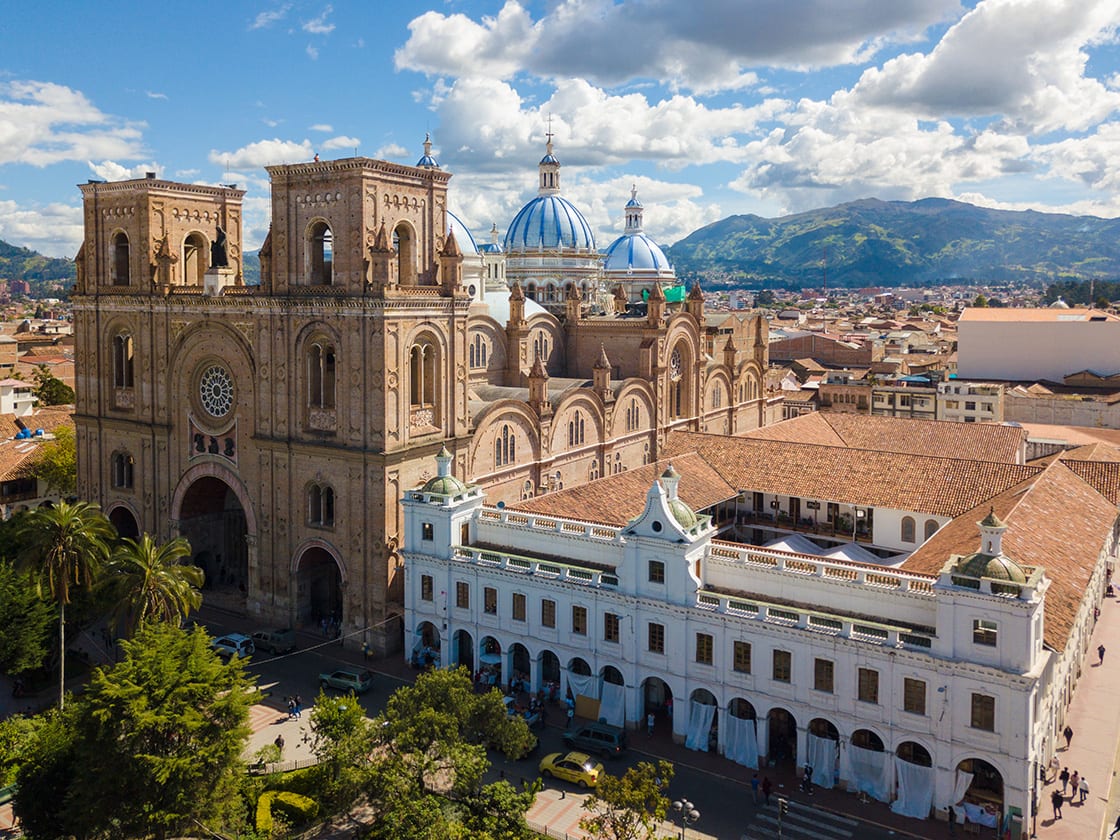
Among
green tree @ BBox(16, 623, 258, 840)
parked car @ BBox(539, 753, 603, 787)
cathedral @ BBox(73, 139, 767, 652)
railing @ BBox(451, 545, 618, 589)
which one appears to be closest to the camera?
green tree @ BBox(16, 623, 258, 840)

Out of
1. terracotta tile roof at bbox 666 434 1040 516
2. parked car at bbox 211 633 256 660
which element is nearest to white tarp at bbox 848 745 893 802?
terracotta tile roof at bbox 666 434 1040 516

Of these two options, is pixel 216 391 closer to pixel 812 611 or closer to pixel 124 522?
pixel 124 522

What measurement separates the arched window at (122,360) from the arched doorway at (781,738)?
1708 inches

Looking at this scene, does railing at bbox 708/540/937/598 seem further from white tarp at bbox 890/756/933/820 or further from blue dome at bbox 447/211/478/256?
blue dome at bbox 447/211/478/256

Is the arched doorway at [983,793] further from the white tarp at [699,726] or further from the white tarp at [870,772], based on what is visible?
the white tarp at [699,726]

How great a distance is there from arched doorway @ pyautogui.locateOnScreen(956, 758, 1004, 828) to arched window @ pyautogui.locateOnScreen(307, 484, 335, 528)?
32.0m

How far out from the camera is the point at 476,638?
45312mm

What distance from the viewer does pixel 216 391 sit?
55.6 m

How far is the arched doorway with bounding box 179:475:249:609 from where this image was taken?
58.1m

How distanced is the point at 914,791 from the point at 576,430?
1328 inches

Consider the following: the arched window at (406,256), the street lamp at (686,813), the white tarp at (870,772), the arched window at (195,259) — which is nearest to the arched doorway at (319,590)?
the arched window at (406,256)

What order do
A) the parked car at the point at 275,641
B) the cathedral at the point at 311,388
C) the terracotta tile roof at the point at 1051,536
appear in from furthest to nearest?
the parked car at the point at 275,641
the cathedral at the point at 311,388
the terracotta tile roof at the point at 1051,536

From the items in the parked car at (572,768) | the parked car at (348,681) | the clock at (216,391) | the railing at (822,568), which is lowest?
the parked car at (572,768)

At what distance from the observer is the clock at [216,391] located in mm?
55125
